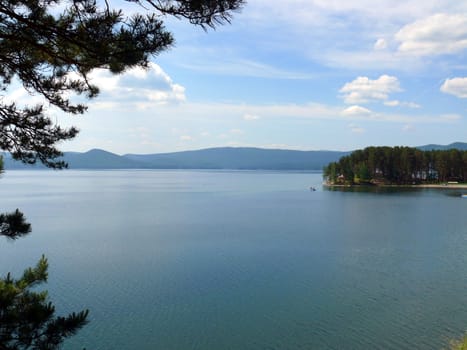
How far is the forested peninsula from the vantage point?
98.1m

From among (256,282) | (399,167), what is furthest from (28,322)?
(399,167)

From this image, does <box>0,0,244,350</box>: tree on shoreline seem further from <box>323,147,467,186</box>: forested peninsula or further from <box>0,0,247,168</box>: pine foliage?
<box>323,147,467,186</box>: forested peninsula

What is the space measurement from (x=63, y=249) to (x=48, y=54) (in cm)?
2228

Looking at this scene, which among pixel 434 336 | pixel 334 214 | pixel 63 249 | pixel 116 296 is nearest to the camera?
pixel 434 336

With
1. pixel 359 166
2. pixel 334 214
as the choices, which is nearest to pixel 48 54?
pixel 334 214

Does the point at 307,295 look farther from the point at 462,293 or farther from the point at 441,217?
the point at 441,217

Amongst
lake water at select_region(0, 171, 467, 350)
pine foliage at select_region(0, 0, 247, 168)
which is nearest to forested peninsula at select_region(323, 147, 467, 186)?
lake water at select_region(0, 171, 467, 350)

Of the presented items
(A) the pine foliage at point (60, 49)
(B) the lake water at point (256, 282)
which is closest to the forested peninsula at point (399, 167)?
(B) the lake water at point (256, 282)

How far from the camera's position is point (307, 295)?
1725 cm

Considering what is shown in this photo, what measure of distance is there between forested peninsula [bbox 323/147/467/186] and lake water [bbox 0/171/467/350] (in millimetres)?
63793

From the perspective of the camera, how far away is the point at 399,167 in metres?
99.6

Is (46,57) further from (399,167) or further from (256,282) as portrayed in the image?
(399,167)

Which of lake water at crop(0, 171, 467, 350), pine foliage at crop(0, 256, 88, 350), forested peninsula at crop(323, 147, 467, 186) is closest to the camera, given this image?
pine foliage at crop(0, 256, 88, 350)

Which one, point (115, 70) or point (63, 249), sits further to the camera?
point (63, 249)
